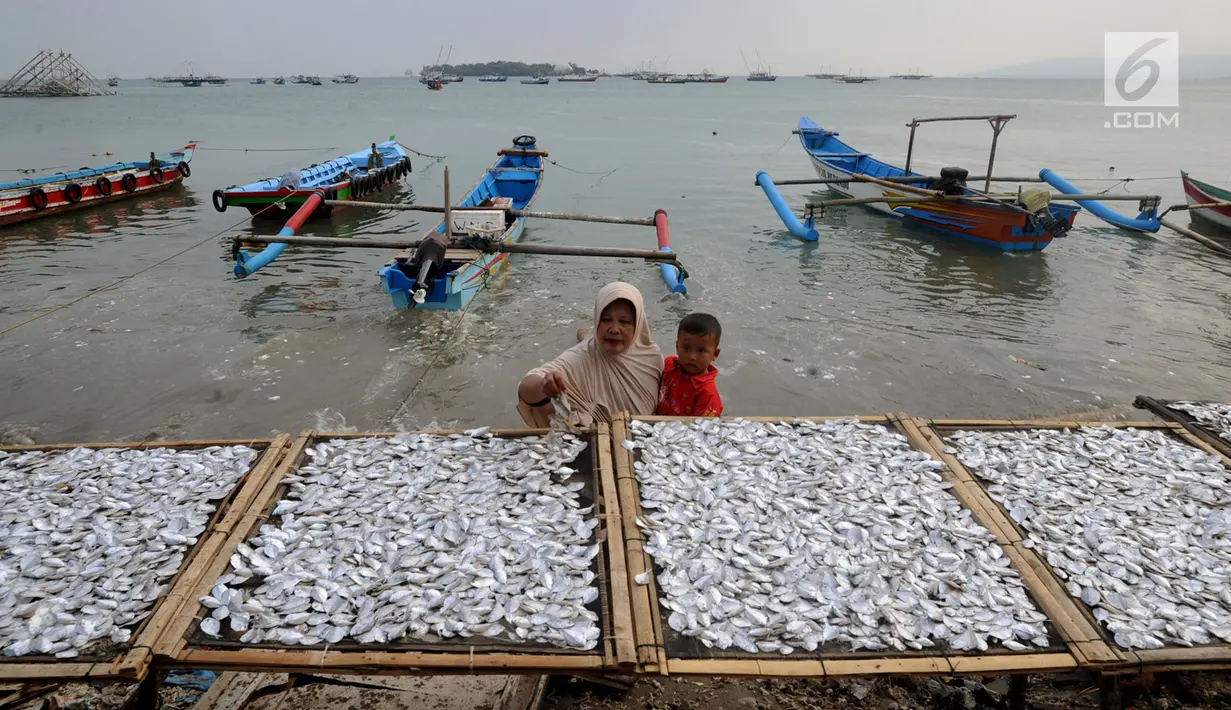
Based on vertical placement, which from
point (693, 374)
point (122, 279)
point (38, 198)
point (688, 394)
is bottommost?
point (688, 394)

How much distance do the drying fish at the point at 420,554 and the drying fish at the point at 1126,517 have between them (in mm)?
2015

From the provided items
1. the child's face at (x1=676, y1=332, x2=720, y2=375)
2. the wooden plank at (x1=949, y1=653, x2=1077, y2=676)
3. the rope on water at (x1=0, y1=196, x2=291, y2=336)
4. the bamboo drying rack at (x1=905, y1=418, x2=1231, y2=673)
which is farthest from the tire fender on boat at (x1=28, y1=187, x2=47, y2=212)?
the wooden plank at (x1=949, y1=653, x2=1077, y2=676)

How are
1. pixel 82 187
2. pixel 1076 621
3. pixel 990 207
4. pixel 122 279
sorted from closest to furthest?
pixel 1076 621 < pixel 122 279 < pixel 990 207 < pixel 82 187

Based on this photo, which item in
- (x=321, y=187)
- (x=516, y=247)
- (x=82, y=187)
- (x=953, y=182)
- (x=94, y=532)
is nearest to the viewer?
(x=94, y=532)

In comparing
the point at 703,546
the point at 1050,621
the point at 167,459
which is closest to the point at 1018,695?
the point at 1050,621

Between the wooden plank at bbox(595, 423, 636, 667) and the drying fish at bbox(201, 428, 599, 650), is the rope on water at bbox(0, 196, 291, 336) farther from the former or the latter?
the wooden plank at bbox(595, 423, 636, 667)

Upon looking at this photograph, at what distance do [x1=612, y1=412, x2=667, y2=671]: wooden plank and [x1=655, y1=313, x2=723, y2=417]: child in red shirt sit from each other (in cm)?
68

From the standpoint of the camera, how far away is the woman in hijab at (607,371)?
3.81 metres

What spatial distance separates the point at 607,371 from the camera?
13.4 ft

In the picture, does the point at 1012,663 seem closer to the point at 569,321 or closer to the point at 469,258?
the point at 569,321

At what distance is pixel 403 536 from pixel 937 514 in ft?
7.87

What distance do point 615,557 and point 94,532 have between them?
88.8 inches

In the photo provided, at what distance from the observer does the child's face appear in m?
3.92

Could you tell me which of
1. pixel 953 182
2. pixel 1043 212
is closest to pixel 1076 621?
pixel 1043 212
